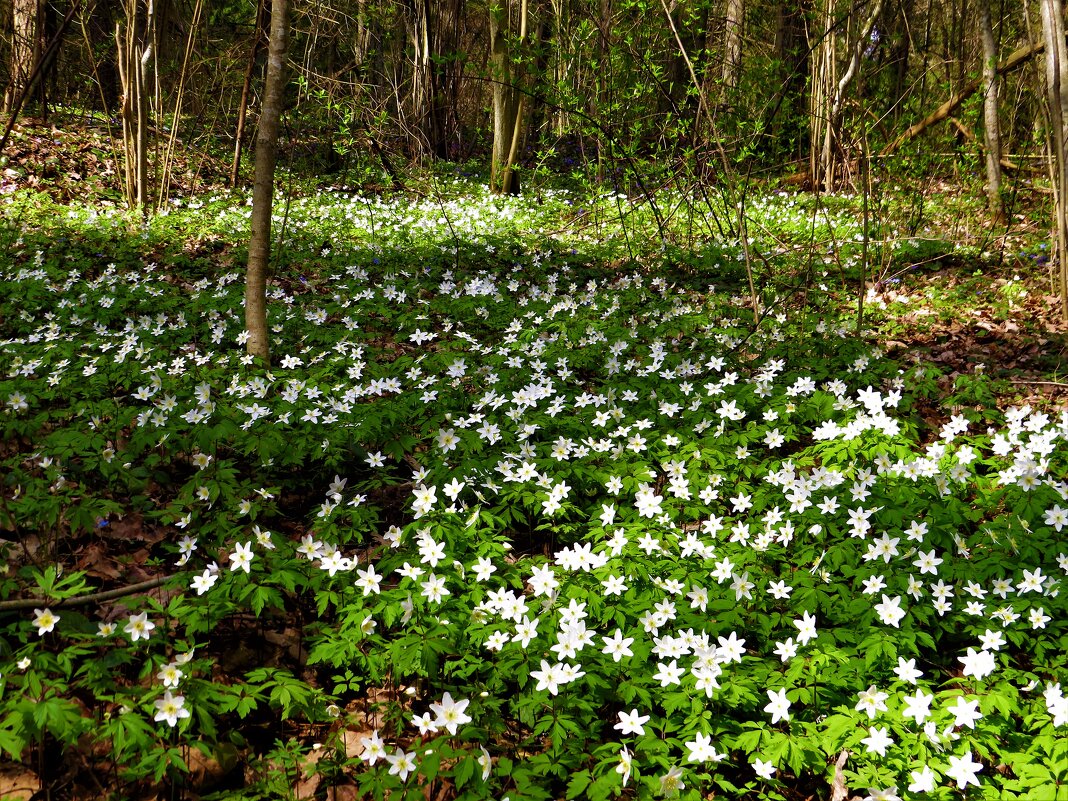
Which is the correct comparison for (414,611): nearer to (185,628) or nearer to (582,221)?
(185,628)

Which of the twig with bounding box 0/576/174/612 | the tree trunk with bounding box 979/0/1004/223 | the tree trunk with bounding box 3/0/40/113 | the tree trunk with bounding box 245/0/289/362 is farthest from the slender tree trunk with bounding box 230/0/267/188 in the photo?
the tree trunk with bounding box 979/0/1004/223

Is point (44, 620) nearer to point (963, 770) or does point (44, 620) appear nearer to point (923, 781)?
point (923, 781)

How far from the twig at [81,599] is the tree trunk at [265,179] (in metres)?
2.15

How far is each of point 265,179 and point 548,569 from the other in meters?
3.16

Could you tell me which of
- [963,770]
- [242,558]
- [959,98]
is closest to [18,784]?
[242,558]

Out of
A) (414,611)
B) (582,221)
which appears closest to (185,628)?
(414,611)

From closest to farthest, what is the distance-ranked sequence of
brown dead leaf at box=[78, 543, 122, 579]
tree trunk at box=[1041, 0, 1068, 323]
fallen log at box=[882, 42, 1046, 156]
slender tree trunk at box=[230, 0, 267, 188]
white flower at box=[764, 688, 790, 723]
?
white flower at box=[764, 688, 790, 723]
brown dead leaf at box=[78, 543, 122, 579]
tree trunk at box=[1041, 0, 1068, 323]
slender tree trunk at box=[230, 0, 267, 188]
fallen log at box=[882, 42, 1046, 156]

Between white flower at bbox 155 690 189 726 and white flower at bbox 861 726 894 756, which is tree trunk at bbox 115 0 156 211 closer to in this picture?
white flower at bbox 155 690 189 726

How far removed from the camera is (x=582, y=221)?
970cm

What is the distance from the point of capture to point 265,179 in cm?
438

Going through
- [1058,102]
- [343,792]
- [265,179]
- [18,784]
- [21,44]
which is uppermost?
[21,44]

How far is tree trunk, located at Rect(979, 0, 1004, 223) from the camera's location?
7.20 m

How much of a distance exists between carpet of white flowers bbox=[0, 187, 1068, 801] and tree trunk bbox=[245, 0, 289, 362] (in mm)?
357

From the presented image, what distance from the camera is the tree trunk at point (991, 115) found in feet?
23.6
